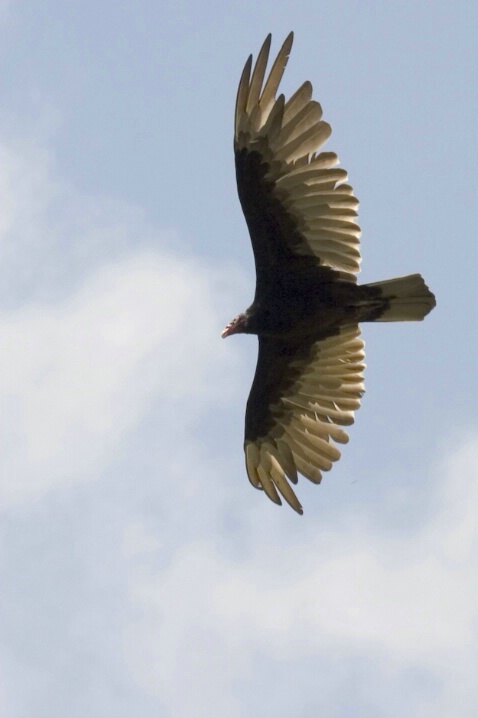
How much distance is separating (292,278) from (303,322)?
1.43 feet

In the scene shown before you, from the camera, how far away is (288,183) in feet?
36.2

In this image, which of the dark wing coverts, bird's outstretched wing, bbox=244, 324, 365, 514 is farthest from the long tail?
bird's outstretched wing, bbox=244, 324, 365, 514

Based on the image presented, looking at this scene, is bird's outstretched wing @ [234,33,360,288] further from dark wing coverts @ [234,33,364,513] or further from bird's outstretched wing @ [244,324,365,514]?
bird's outstretched wing @ [244,324,365,514]

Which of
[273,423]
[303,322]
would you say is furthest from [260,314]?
[273,423]

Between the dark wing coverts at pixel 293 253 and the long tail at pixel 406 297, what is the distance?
30 centimetres

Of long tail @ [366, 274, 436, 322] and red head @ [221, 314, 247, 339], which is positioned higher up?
long tail @ [366, 274, 436, 322]

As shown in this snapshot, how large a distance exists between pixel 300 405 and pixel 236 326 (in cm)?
104

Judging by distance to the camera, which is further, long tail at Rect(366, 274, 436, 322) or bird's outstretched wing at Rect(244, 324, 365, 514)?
bird's outstretched wing at Rect(244, 324, 365, 514)

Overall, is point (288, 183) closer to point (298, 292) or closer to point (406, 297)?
point (298, 292)

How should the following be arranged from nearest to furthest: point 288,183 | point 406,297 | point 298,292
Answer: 1. point 288,183
2. point 406,297
3. point 298,292

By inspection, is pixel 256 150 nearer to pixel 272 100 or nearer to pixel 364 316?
pixel 272 100

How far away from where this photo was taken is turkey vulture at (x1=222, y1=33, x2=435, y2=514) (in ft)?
35.7

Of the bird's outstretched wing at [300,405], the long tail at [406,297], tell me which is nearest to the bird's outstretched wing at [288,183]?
the long tail at [406,297]

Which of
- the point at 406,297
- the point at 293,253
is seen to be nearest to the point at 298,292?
the point at 293,253
